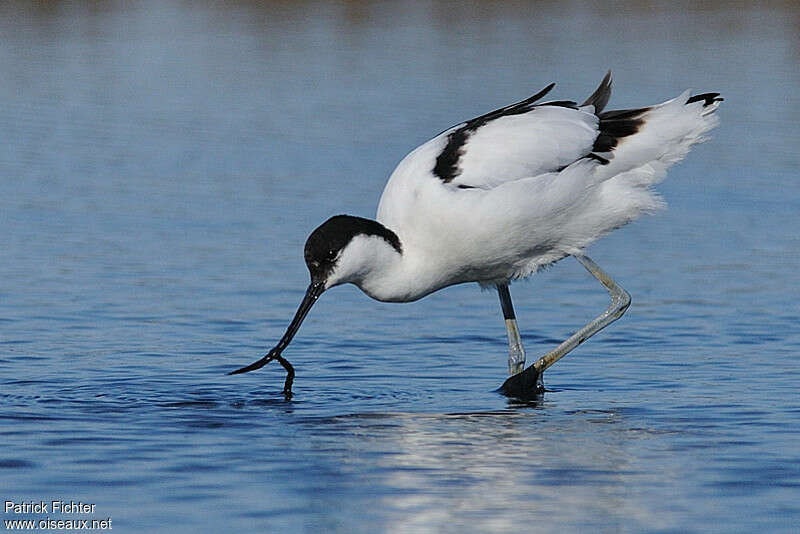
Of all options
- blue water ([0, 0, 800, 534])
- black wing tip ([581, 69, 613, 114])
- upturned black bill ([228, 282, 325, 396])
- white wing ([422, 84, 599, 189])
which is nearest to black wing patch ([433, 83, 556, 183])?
white wing ([422, 84, 599, 189])

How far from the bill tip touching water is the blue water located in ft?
2.05

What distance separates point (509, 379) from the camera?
29.4ft

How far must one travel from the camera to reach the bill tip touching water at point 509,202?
27.8ft

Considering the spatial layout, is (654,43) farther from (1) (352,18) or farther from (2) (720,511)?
(2) (720,511)

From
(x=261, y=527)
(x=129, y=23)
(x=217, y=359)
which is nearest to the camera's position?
(x=261, y=527)

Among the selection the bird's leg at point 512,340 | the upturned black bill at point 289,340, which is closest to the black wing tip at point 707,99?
the bird's leg at point 512,340

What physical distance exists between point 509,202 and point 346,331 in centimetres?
227

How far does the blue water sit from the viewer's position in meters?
6.86

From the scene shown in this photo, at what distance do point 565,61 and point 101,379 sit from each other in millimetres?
15731

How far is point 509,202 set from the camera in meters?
8.53

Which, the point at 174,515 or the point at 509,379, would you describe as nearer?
the point at 174,515

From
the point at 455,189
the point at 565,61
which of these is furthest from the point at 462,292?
the point at 565,61

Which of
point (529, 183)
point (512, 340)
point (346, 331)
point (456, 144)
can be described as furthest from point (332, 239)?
point (346, 331)

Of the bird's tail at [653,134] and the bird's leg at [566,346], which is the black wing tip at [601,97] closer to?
the bird's tail at [653,134]
